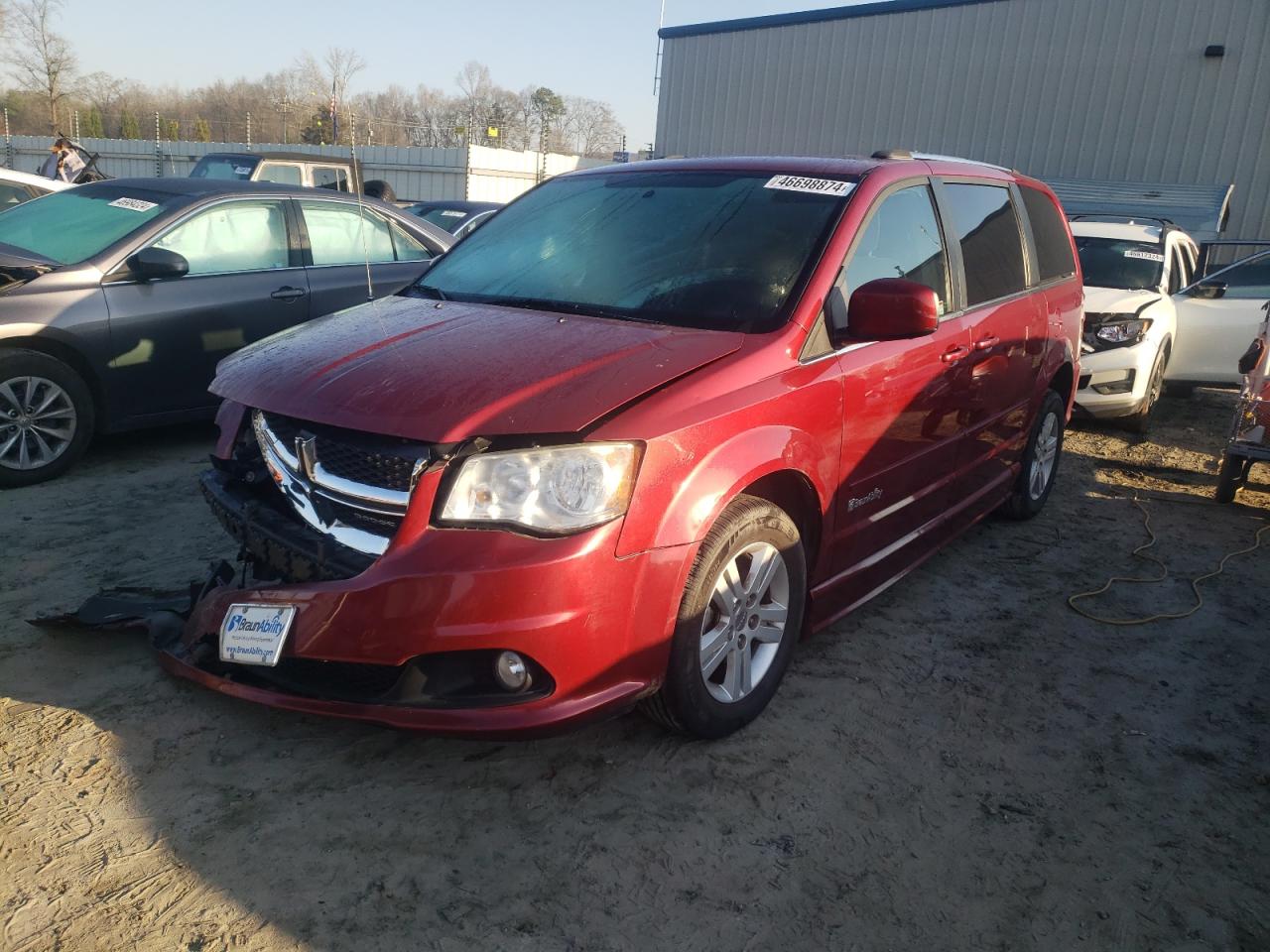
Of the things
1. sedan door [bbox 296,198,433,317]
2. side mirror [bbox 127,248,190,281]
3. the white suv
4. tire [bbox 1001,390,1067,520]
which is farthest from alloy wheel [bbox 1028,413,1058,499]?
side mirror [bbox 127,248,190,281]

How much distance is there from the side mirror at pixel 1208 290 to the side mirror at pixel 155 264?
25.1 ft

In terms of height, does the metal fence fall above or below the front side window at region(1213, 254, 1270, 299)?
above

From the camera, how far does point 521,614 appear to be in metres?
2.41

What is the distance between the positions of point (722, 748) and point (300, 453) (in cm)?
154

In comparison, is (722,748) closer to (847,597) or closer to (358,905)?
(847,597)

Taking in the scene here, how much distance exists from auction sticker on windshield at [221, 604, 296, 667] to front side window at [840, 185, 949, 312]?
2.06 m

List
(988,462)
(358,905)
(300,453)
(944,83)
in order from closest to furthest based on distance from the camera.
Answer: (358,905), (300,453), (988,462), (944,83)

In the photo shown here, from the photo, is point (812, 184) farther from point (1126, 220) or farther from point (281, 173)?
point (281, 173)

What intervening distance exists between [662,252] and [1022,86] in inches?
722

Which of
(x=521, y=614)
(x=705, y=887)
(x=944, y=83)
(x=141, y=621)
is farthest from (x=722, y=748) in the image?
(x=944, y=83)

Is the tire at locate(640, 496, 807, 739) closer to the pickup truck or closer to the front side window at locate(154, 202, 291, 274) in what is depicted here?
the front side window at locate(154, 202, 291, 274)

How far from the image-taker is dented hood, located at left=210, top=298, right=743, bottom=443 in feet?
8.35

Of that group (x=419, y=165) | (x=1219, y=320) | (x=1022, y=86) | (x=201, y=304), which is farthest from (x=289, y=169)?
(x=419, y=165)

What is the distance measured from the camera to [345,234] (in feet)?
21.5
